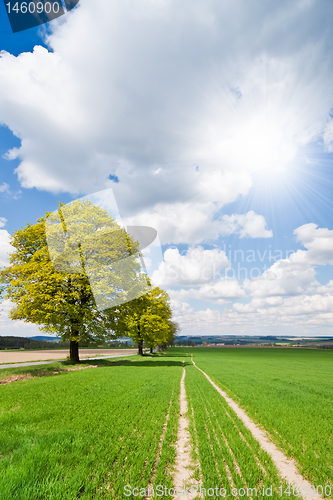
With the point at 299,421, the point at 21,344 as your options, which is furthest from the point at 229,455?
the point at 21,344

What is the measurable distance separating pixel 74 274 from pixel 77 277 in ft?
1.34

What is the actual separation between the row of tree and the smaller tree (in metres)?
0.18

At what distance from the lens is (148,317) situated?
33.0 metres

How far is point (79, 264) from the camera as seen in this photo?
23781 mm

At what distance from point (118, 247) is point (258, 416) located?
2042 centimetres

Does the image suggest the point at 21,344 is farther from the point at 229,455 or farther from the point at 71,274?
the point at 229,455

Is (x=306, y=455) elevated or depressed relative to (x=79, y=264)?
depressed

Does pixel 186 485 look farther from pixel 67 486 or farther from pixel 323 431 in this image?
pixel 323 431

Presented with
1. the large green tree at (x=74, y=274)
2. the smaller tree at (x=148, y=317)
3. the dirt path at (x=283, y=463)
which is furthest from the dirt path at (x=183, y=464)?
the smaller tree at (x=148, y=317)

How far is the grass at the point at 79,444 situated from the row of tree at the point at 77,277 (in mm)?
11390

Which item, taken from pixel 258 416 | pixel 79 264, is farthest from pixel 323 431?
pixel 79 264

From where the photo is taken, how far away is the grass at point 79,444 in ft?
14.3

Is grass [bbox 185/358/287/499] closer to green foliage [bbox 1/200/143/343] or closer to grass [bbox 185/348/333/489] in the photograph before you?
grass [bbox 185/348/333/489]

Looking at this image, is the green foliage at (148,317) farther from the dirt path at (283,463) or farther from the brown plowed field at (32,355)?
the dirt path at (283,463)
